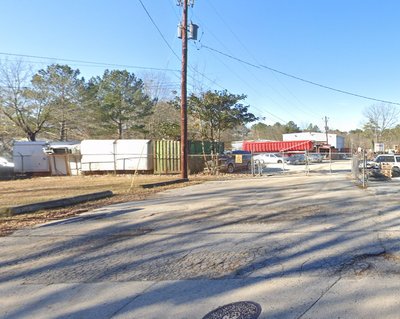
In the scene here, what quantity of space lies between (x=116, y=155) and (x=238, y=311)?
22343 millimetres

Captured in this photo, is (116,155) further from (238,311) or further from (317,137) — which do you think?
(317,137)

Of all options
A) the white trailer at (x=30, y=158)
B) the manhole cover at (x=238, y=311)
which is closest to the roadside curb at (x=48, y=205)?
the manhole cover at (x=238, y=311)

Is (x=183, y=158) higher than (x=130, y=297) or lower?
higher

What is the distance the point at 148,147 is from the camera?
2398 cm

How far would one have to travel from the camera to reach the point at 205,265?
468cm

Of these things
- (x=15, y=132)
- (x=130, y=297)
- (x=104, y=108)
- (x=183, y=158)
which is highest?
(x=104, y=108)

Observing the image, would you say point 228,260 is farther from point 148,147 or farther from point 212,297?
point 148,147

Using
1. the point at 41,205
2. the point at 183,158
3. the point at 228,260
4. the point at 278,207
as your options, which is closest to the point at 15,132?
the point at 183,158

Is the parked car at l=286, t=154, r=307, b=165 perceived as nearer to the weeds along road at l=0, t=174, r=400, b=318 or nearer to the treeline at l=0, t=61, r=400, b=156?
the treeline at l=0, t=61, r=400, b=156

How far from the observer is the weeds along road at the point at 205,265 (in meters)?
3.47

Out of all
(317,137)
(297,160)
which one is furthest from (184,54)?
(317,137)

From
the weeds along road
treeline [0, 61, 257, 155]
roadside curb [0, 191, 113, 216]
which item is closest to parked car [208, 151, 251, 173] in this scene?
treeline [0, 61, 257, 155]

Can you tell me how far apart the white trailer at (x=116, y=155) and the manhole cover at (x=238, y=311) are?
20737 millimetres

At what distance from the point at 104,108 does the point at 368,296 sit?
145 ft
